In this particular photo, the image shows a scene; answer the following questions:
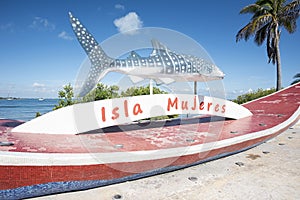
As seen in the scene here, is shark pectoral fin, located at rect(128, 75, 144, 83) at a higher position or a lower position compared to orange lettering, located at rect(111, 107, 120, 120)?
higher

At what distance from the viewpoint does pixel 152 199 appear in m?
3.12

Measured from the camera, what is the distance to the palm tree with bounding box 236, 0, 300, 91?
616 inches

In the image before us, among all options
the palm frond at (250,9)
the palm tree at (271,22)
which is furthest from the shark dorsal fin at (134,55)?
the palm frond at (250,9)

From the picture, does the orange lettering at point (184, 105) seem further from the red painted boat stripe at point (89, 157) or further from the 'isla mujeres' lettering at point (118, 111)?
the red painted boat stripe at point (89, 157)

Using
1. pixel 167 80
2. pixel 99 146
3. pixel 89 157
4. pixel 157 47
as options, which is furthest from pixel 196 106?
pixel 89 157

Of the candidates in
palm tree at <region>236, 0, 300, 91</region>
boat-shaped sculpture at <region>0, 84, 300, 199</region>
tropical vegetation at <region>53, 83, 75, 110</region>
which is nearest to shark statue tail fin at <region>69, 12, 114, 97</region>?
boat-shaped sculpture at <region>0, 84, 300, 199</region>

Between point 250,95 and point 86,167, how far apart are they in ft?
62.1

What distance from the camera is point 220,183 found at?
3660mm

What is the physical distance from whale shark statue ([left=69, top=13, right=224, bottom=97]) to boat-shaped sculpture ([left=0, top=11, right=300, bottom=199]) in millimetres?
35

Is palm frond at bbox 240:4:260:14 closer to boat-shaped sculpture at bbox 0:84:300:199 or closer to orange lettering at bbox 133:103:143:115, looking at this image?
boat-shaped sculpture at bbox 0:84:300:199

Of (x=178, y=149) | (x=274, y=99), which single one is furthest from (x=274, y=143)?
(x=274, y=99)

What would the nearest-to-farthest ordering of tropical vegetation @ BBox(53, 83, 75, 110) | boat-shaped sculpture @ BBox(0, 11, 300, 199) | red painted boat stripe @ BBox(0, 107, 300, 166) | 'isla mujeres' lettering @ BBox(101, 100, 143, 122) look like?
red painted boat stripe @ BBox(0, 107, 300, 166)
boat-shaped sculpture @ BBox(0, 11, 300, 199)
'isla mujeres' lettering @ BBox(101, 100, 143, 122)
tropical vegetation @ BBox(53, 83, 75, 110)

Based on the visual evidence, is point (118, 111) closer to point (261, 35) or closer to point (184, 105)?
point (184, 105)

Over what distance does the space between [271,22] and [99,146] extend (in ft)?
55.4
